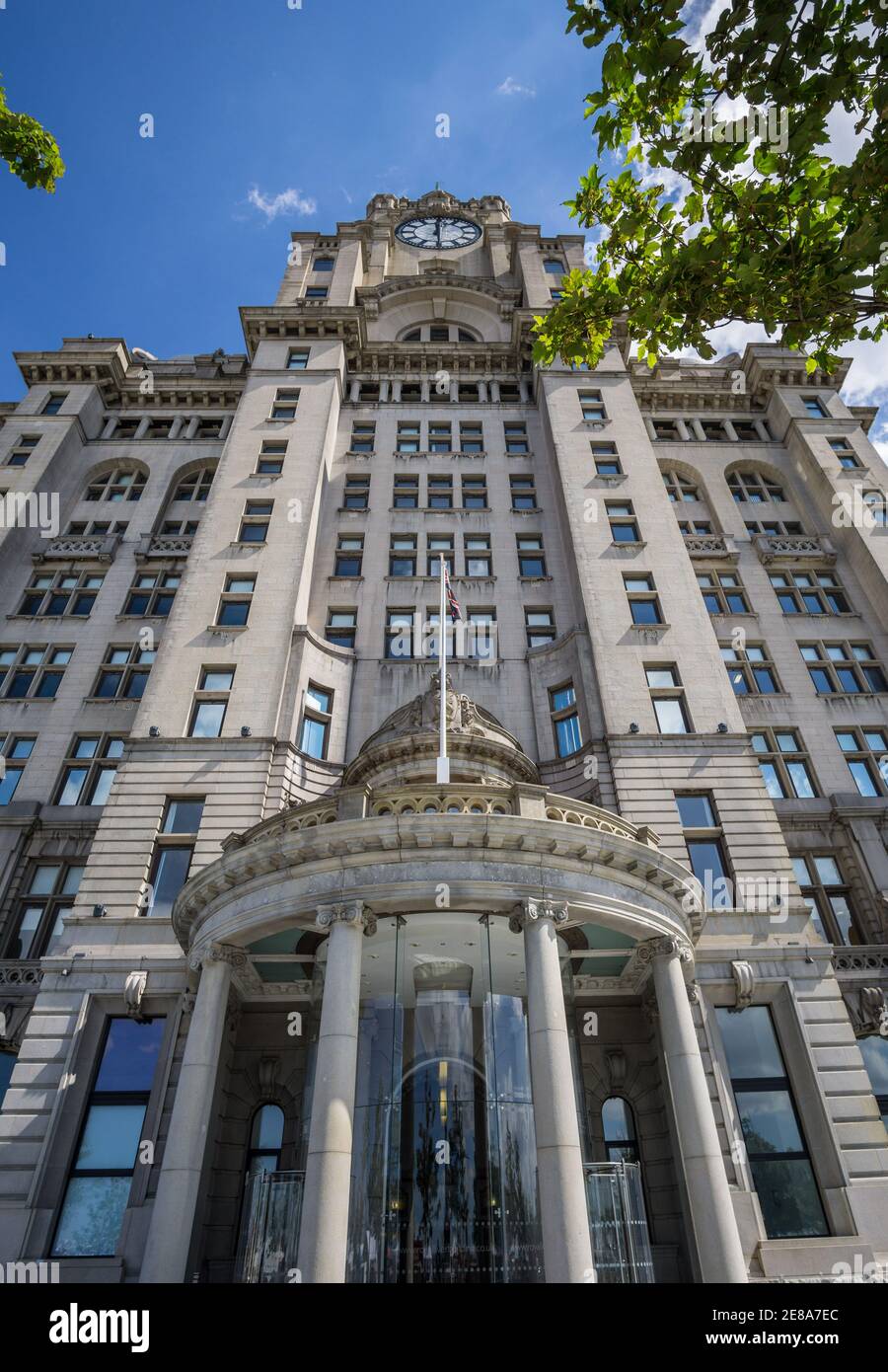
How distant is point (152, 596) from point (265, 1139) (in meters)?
25.0

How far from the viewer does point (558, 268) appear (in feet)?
178

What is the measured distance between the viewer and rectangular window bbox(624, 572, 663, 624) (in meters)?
31.5

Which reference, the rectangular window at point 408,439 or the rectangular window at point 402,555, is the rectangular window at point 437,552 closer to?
the rectangular window at point 402,555

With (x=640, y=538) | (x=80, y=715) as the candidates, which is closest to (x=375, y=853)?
(x=80, y=715)

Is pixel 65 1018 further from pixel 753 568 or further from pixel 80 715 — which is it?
pixel 753 568

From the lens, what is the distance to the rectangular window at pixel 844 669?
3334 cm

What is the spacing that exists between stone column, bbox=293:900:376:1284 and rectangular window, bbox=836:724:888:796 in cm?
2314

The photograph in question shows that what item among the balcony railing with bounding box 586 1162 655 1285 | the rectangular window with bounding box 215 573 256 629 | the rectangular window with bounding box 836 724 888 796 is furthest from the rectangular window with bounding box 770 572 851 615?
the balcony railing with bounding box 586 1162 655 1285

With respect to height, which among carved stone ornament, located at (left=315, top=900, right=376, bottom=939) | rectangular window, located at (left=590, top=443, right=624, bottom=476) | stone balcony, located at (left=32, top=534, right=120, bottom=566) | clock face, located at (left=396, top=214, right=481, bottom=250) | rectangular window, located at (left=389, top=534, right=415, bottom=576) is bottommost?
carved stone ornament, located at (left=315, top=900, right=376, bottom=939)

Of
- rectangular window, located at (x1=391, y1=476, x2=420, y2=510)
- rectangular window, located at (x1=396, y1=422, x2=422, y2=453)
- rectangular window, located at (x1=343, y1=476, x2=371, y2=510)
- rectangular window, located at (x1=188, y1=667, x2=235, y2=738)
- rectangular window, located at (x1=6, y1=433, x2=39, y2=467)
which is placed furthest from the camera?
rectangular window, located at (x1=396, y1=422, x2=422, y2=453)

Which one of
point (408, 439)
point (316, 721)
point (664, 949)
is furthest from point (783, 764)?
point (408, 439)

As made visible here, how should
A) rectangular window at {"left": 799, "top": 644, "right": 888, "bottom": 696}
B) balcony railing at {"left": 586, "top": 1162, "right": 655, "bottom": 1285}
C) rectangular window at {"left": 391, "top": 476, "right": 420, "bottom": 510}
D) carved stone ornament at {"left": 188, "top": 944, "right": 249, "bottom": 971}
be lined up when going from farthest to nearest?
rectangular window at {"left": 391, "top": 476, "right": 420, "bottom": 510}, rectangular window at {"left": 799, "top": 644, "right": 888, "bottom": 696}, carved stone ornament at {"left": 188, "top": 944, "right": 249, "bottom": 971}, balcony railing at {"left": 586, "top": 1162, "right": 655, "bottom": 1285}

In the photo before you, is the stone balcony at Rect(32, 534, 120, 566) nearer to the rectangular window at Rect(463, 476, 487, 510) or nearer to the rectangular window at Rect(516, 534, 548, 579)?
the rectangular window at Rect(463, 476, 487, 510)
